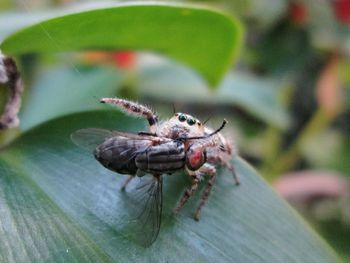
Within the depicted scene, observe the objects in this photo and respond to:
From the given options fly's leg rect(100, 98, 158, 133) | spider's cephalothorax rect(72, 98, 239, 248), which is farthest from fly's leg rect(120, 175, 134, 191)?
fly's leg rect(100, 98, 158, 133)

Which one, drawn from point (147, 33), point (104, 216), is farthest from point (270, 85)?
point (104, 216)

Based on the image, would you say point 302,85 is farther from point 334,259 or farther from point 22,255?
point 22,255

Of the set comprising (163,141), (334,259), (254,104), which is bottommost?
(254,104)

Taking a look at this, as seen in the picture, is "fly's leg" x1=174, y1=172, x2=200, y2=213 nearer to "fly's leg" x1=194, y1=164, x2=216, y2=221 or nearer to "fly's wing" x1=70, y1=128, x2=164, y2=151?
"fly's leg" x1=194, y1=164, x2=216, y2=221

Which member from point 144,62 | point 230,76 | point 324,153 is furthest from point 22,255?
point 324,153

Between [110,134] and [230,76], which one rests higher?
[110,134]

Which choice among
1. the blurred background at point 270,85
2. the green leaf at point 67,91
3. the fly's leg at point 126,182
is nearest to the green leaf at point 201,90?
the blurred background at point 270,85

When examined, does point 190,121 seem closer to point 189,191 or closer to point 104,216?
point 189,191
